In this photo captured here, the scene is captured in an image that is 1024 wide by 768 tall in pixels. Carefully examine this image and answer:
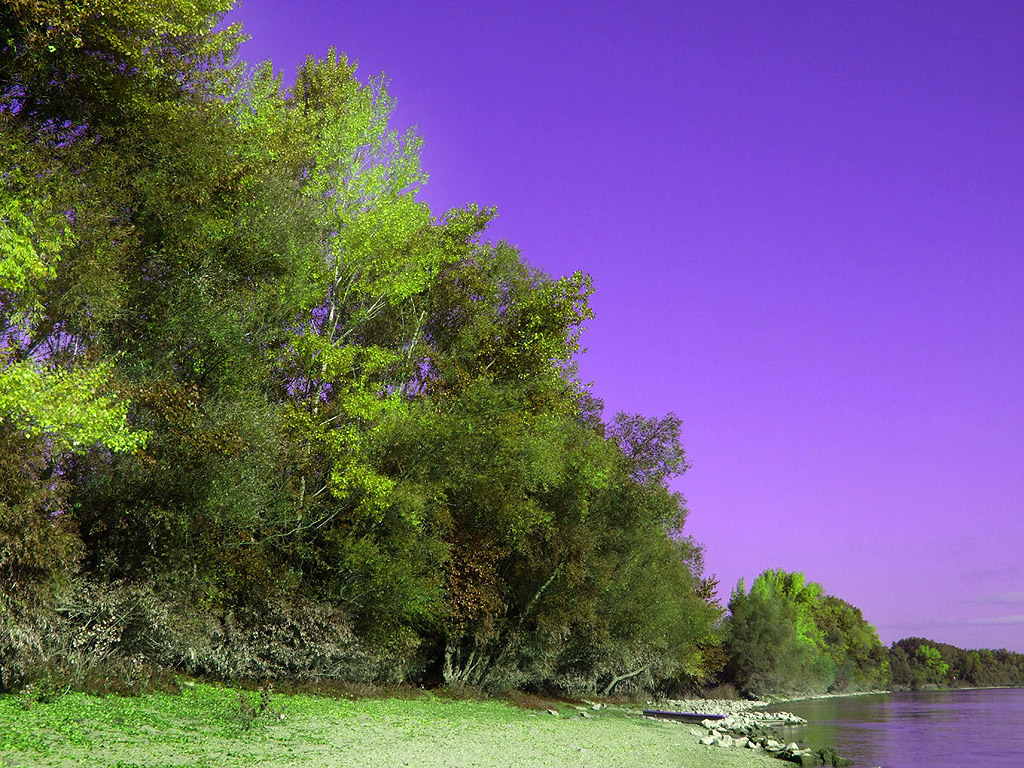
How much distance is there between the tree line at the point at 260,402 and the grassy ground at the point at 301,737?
57.1 inches

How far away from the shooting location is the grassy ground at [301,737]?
28.5ft

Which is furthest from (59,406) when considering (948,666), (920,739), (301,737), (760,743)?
(948,666)

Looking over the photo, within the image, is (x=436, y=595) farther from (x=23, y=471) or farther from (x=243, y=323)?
(x=23, y=471)

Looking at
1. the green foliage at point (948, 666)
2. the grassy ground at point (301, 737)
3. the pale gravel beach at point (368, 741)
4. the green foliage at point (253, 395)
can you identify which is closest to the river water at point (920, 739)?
the pale gravel beach at point (368, 741)

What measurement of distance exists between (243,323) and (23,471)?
6.18 meters

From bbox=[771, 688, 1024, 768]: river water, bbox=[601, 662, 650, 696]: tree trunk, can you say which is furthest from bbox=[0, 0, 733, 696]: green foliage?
bbox=[771, 688, 1024, 768]: river water

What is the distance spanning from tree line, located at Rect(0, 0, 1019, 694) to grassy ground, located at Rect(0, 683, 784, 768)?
4.76 feet

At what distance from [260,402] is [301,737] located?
8.40 meters

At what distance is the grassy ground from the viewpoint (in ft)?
28.5

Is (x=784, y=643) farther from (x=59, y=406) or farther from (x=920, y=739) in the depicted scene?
(x=59, y=406)

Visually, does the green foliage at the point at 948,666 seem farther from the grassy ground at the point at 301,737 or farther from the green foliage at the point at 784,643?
the grassy ground at the point at 301,737

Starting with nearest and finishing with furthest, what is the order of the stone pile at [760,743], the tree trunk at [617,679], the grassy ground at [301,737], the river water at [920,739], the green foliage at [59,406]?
the grassy ground at [301,737]
the green foliage at [59,406]
the stone pile at [760,743]
the river water at [920,739]
the tree trunk at [617,679]

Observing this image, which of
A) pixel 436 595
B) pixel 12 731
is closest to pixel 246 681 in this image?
pixel 436 595

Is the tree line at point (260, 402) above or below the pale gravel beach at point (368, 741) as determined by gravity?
above
